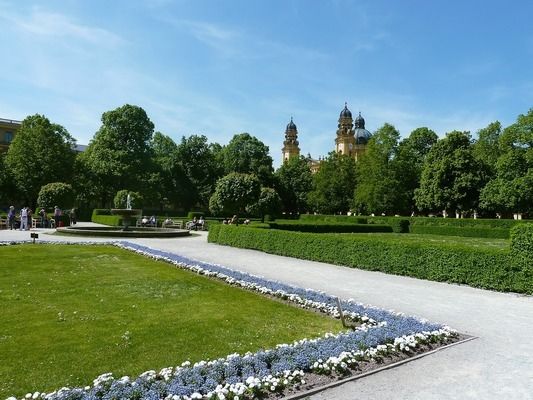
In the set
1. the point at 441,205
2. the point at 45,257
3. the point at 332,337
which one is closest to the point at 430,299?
the point at 332,337

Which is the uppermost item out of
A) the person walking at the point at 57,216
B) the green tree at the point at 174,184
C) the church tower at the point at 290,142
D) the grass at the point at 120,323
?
the church tower at the point at 290,142

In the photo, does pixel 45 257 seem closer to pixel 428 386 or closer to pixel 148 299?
pixel 148 299

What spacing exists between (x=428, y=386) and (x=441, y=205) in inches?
1849

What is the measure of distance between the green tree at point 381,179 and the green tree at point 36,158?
34.6 m

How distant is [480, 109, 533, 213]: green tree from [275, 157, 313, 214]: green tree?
27.7 metres

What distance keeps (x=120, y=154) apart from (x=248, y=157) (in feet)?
65.5

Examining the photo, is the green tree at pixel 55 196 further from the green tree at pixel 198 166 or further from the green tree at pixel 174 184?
the green tree at pixel 198 166

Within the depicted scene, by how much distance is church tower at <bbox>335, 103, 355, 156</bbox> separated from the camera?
377 ft

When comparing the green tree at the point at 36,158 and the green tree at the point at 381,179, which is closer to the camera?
the green tree at the point at 36,158

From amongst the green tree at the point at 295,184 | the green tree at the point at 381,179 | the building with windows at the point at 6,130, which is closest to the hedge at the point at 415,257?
the green tree at the point at 381,179

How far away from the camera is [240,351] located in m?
6.36

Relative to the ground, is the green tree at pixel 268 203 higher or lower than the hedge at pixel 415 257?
higher

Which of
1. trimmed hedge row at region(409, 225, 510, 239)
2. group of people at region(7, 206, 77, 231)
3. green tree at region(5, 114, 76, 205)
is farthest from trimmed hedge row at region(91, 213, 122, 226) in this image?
trimmed hedge row at region(409, 225, 510, 239)

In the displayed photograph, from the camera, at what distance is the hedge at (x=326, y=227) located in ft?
94.1
